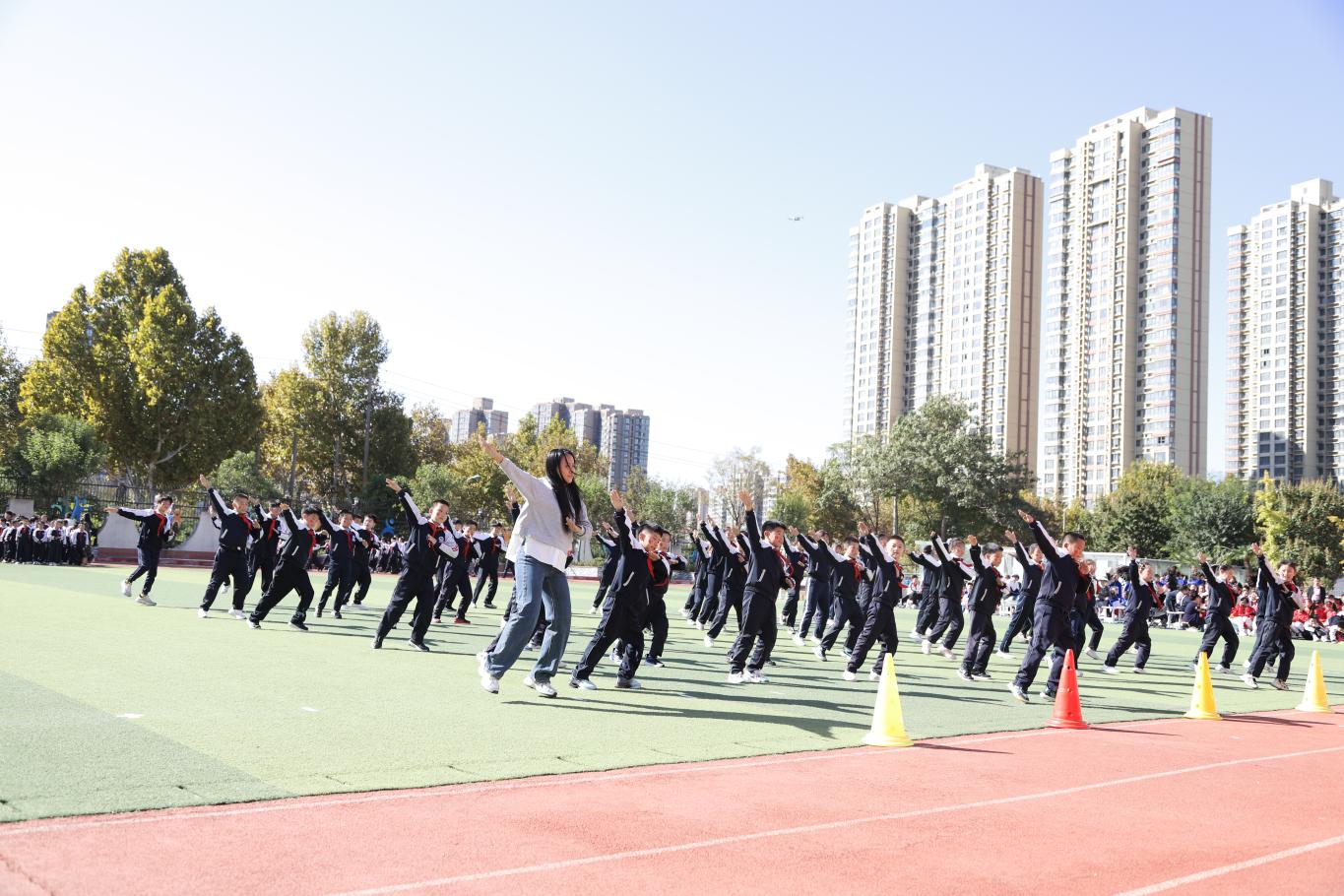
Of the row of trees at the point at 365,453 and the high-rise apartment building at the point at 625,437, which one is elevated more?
the high-rise apartment building at the point at 625,437

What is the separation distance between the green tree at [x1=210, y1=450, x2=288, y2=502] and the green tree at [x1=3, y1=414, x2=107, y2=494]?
26.9ft

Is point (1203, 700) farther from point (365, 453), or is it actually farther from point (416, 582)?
point (365, 453)

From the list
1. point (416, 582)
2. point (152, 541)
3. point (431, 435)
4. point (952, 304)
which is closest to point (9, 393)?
point (431, 435)

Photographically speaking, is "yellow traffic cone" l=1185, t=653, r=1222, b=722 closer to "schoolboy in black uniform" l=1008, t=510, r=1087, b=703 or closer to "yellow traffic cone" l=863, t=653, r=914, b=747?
"schoolboy in black uniform" l=1008, t=510, r=1087, b=703

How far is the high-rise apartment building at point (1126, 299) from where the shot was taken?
301 ft

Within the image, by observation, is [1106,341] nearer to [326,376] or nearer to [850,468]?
[850,468]

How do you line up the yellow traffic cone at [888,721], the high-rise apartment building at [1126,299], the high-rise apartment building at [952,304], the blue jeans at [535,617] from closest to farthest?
1. the yellow traffic cone at [888,721]
2. the blue jeans at [535,617]
3. the high-rise apartment building at [1126,299]
4. the high-rise apartment building at [952,304]

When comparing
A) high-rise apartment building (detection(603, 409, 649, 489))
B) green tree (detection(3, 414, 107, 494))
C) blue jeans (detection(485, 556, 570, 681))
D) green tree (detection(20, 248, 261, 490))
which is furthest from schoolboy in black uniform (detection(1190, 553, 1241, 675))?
high-rise apartment building (detection(603, 409, 649, 489))

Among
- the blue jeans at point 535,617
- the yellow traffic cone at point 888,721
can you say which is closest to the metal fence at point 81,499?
the blue jeans at point 535,617

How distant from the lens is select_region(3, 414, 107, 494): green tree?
39625 mm

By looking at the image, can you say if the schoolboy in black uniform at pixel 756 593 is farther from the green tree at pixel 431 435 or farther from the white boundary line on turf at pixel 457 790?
the green tree at pixel 431 435

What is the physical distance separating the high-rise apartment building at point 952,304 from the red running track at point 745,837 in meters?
88.7

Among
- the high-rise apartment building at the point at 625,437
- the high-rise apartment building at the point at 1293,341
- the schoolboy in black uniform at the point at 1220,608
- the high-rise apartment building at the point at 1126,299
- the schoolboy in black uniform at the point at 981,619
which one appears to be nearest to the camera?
the schoolboy in black uniform at the point at 981,619

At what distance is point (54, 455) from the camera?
3962 cm
